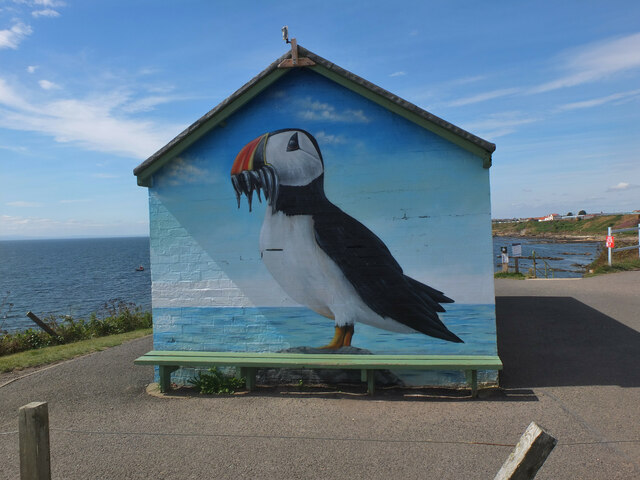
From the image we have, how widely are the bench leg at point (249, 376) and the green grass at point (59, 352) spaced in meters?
5.19

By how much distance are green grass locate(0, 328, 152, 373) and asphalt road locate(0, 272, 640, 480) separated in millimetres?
914

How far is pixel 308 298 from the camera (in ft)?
25.8

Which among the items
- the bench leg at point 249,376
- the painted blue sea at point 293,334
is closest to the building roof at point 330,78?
the painted blue sea at point 293,334

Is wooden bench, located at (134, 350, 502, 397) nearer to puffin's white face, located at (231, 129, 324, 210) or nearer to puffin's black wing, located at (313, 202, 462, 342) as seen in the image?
puffin's black wing, located at (313, 202, 462, 342)

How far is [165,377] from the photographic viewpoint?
7.97 metres

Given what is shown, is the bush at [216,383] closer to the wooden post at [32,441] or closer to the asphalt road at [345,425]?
the asphalt road at [345,425]

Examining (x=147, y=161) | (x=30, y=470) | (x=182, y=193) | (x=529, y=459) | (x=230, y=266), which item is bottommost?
(x=30, y=470)

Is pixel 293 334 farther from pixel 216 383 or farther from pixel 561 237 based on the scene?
pixel 561 237

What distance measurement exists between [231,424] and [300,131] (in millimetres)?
4392

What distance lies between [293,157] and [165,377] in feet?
13.2

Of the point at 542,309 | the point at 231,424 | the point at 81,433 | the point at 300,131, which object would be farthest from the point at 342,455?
the point at 542,309

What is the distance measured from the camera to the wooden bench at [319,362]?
23.3 feet

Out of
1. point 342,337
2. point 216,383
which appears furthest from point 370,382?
point 216,383

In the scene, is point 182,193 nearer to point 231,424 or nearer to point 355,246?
point 355,246
